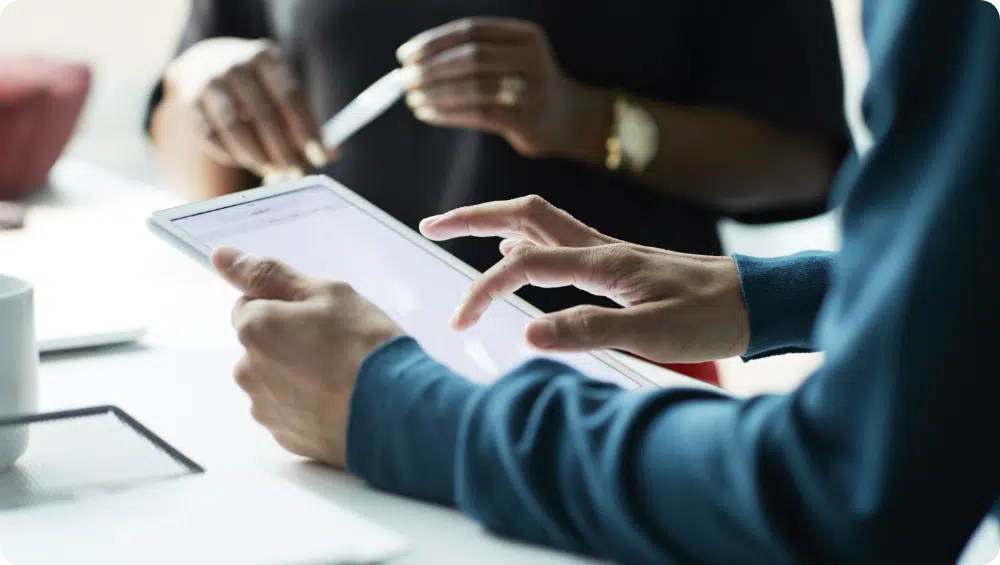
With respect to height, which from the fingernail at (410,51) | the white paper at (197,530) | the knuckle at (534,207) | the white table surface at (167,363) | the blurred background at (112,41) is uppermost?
the fingernail at (410,51)

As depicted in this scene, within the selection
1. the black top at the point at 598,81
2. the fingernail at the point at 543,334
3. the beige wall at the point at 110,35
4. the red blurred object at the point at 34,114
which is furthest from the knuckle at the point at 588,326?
the beige wall at the point at 110,35

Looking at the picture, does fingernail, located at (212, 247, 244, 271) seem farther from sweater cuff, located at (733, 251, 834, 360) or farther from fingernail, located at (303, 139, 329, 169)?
fingernail, located at (303, 139, 329, 169)

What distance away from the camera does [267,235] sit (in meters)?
0.65

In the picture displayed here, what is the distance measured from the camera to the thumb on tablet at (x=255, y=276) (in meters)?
0.59

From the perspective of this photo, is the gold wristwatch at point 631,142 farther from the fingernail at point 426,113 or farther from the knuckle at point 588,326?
the knuckle at point 588,326

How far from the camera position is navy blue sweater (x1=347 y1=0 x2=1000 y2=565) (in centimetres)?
39

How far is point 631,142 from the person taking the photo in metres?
1.12

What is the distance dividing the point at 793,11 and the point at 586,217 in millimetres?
290

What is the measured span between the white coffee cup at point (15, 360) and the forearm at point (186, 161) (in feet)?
2.29

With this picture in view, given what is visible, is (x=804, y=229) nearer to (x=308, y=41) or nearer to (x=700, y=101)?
(x=700, y=101)

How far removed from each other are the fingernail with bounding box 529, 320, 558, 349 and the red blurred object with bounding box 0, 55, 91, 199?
0.88 meters

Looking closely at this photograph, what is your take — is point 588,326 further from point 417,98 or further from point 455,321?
point 417,98

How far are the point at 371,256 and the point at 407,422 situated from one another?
18 cm

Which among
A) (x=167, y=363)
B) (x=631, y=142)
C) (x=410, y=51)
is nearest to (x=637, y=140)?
(x=631, y=142)
